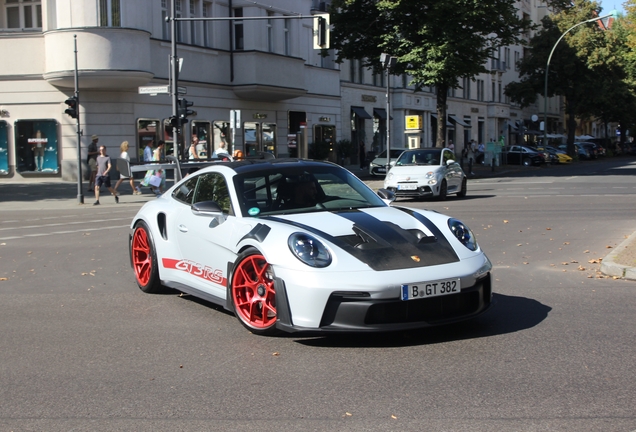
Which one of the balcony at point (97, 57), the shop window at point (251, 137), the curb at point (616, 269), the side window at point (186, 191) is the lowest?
the curb at point (616, 269)

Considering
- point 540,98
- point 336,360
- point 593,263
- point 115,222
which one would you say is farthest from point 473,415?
point 540,98

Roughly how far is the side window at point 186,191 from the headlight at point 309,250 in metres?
2.04

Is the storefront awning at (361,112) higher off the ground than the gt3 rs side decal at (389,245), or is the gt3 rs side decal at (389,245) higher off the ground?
the storefront awning at (361,112)

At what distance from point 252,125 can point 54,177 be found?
11078mm

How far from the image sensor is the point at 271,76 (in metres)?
39.2

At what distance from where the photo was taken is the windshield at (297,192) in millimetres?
7152

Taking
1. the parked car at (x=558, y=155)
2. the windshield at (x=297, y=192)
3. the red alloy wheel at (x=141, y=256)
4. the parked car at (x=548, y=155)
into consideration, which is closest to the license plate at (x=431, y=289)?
the windshield at (x=297, y=192)

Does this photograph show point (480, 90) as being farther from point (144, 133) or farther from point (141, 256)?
point (141, 256)

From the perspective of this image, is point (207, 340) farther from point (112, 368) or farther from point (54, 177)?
point (54, 177)

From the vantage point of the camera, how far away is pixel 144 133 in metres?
34.0

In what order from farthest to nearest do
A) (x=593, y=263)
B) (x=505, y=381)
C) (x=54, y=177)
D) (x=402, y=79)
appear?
1. (x=402, y=79)
2. (x=54, y=177)
3. (x=593, y=263)
4. (x=505, y=381)

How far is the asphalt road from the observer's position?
4.49 metres

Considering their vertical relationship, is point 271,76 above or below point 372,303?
above

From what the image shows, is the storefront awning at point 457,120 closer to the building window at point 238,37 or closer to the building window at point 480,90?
the building window at point 480,90
